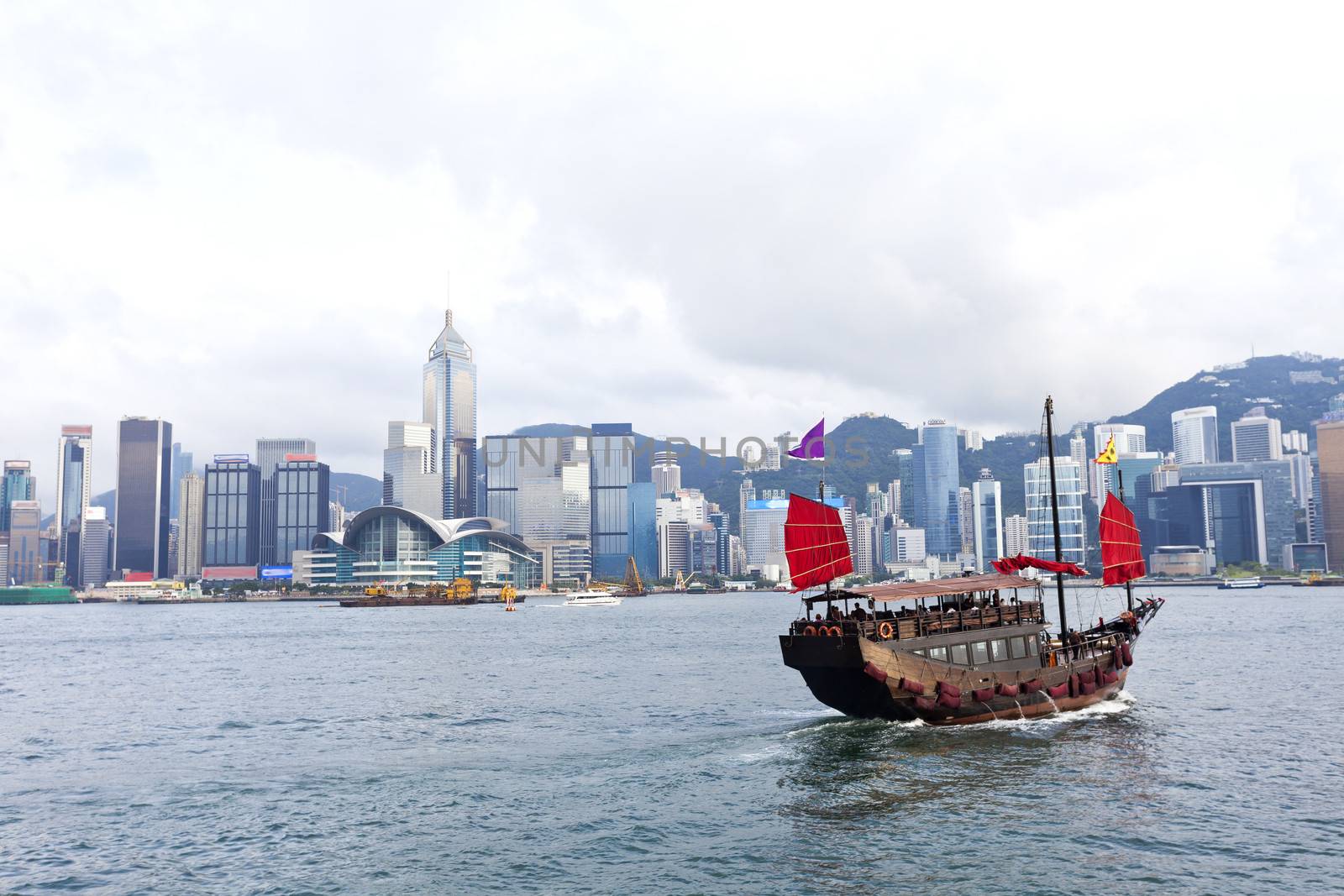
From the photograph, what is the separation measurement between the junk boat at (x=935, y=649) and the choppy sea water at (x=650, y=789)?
3.87 feet

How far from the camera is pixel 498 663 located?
74.9 meters

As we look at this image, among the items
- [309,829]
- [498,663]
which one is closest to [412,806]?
[309,829]

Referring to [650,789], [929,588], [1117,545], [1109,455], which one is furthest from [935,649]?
[1109,455]

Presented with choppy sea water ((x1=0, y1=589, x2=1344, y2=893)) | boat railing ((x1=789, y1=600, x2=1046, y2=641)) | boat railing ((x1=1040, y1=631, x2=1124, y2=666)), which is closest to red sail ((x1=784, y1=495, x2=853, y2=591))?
boat railing ((x1=789, y1=600, x2=1046, y2=641))

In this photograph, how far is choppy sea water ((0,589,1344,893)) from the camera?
24.8 m

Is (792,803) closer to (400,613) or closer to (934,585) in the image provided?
(934,585)

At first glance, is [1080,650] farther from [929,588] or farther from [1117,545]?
[929,588]

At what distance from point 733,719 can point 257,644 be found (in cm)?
7206

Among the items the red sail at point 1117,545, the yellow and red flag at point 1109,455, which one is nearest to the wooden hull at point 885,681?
the red sail at point 1117,545

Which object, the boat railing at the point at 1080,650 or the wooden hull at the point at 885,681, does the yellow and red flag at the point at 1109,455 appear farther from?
the wooden hull at the point at 885,681

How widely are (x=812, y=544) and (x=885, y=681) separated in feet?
24.7

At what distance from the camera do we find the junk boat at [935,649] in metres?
39.4

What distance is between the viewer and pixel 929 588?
142ft

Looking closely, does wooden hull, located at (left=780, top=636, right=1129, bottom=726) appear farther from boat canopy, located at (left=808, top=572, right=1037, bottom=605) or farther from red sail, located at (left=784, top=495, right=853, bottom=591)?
red sail, located at (left=784, top=495, right=853, bottom=591)
